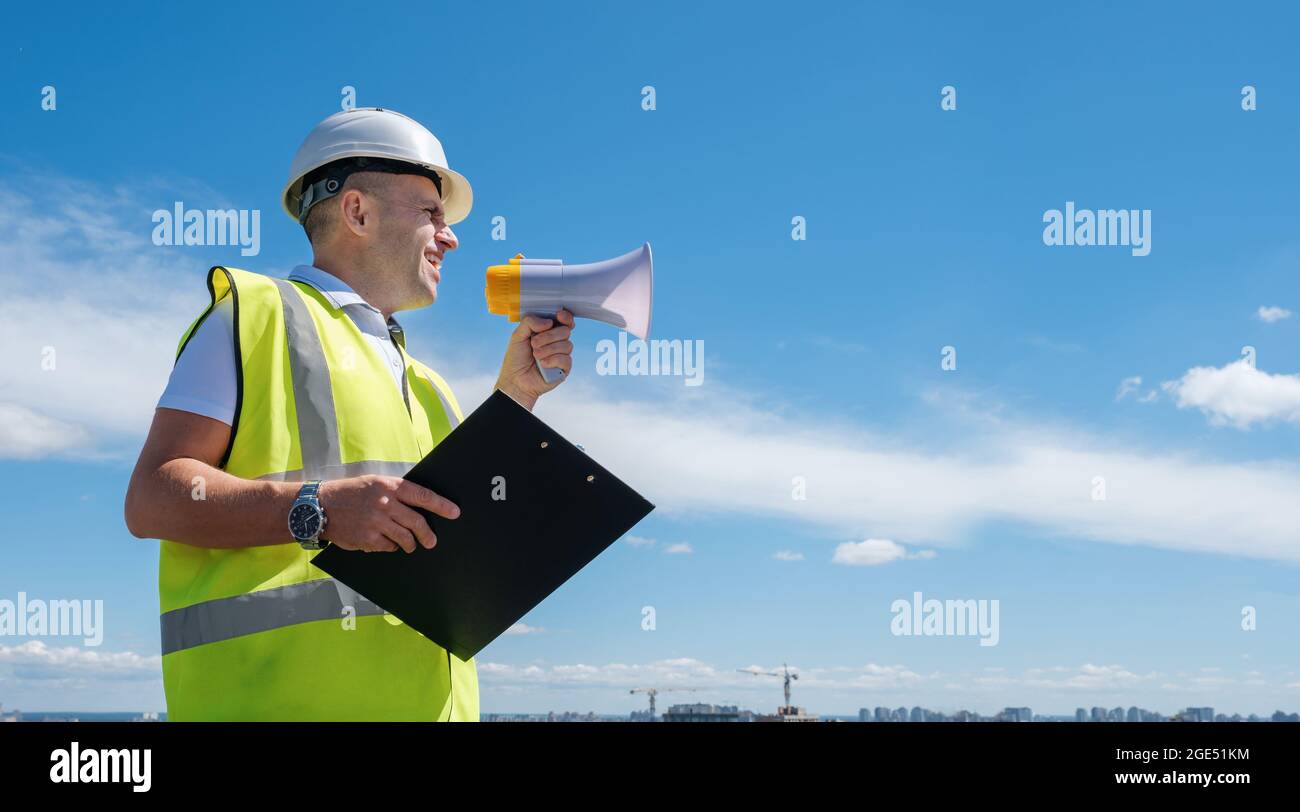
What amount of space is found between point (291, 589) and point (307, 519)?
0.42 meters

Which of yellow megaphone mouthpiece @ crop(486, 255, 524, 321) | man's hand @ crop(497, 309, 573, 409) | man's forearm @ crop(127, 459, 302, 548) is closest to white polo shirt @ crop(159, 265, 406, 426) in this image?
man's forearm @ crop(127, 459, 302, 548)

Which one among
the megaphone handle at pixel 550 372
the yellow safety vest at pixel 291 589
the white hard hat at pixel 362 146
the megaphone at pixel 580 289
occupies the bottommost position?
the yellow safety vest at pixel 291 589

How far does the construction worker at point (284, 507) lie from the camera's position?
3426mm

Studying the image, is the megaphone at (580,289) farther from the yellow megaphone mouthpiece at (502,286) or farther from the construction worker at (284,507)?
the construction worker at (284,507)

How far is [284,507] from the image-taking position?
3.40 metres

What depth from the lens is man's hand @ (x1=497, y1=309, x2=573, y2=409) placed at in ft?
14.8

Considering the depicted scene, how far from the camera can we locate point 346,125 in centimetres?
449

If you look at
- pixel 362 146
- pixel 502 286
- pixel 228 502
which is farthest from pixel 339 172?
pixel 228 502

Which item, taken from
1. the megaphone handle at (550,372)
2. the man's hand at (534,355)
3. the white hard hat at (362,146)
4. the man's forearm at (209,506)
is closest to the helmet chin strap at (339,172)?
the white hard hat at (362,146)

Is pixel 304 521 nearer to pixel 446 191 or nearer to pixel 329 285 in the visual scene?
pixel 329 285

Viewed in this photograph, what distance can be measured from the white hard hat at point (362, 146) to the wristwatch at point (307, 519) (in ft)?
5.38

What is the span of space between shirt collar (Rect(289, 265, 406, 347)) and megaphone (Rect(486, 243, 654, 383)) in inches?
22.2
